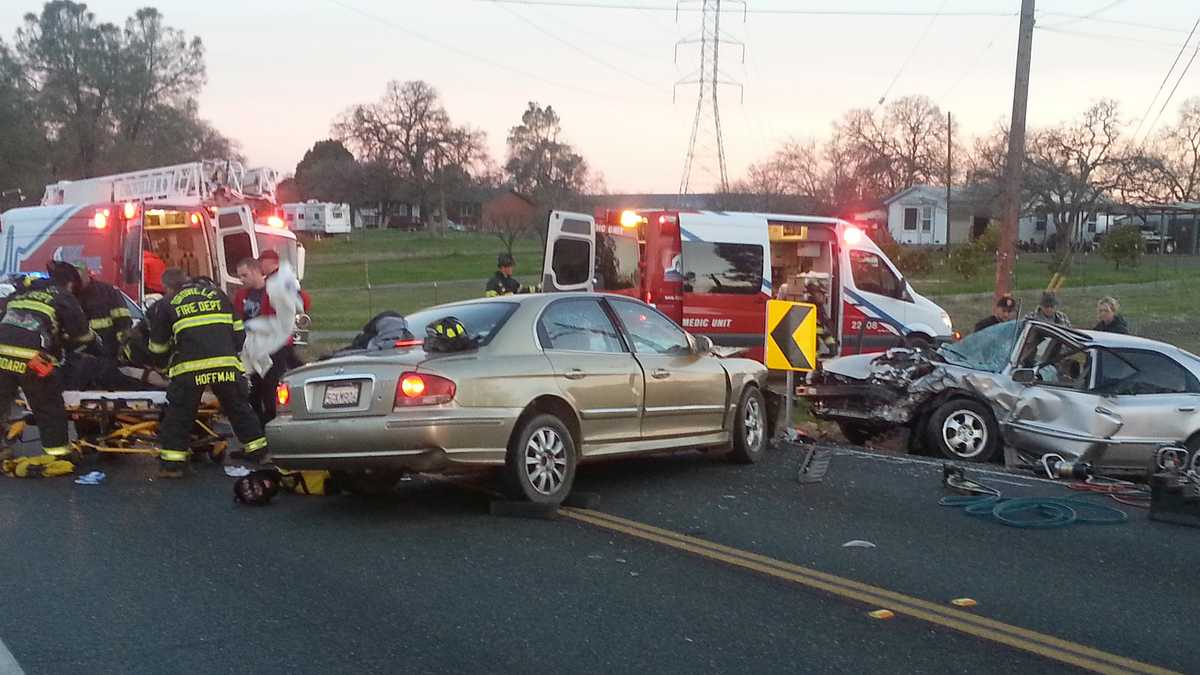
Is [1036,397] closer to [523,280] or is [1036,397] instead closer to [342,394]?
[342,394]

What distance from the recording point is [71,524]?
7719mm

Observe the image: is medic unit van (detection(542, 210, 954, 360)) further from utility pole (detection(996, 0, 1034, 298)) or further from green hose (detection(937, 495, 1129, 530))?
green hose (detection(937, 495, 1129, 530))

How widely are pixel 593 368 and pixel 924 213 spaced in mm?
62495

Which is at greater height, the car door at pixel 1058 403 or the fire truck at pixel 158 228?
the fire truck at pixel 158 228

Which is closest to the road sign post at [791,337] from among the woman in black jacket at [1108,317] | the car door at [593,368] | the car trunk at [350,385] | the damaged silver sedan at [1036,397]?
the damaged silver sedan at [1036,397]

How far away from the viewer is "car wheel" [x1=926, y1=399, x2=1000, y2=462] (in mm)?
10633

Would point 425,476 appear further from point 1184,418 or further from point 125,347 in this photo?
point 1184,418

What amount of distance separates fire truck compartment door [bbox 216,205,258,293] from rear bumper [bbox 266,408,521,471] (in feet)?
32.9

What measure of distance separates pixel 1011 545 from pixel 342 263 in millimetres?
48033

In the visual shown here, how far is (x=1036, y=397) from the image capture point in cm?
1041

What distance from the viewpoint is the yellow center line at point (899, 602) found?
4.98 metres

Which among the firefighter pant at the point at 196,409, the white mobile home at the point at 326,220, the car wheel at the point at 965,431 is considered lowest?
the car wheel at the point at 965,431

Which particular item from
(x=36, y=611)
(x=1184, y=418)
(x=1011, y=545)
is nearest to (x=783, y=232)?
(x=1184, y=418)

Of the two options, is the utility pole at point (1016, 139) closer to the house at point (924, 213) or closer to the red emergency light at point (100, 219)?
the red emergency light at point (100, 219)
